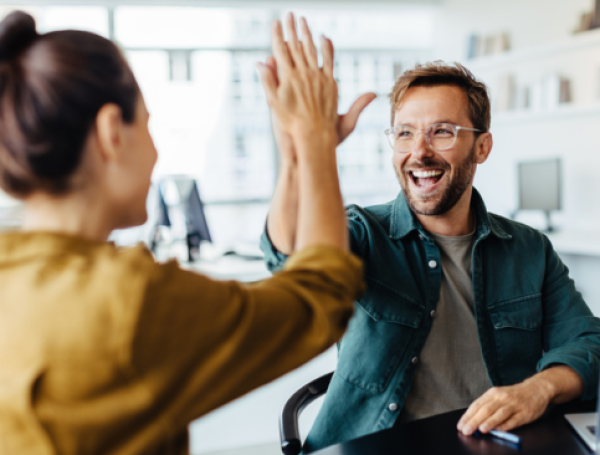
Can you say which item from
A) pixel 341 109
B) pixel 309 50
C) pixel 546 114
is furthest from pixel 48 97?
pixel 341 109

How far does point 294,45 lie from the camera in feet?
2.58

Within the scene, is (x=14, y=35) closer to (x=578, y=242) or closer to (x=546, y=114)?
(x=578, y=242)

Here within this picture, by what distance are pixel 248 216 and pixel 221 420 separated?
3760 mm

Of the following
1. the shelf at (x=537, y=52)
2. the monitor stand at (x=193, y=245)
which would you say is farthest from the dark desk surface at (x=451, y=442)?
the shelf at (x=537, y=52)

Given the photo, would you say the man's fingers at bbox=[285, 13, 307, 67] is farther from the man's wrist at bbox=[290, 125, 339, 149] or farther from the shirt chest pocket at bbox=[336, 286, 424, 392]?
the shirt chest pocket at bbox=[336, 286, 424, 392]

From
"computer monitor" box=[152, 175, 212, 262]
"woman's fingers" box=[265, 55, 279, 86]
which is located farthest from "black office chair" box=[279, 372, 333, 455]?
"computer monitor" box=[152, 175, 212, 262]

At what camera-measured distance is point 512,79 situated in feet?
16.0

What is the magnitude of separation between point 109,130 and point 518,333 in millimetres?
1177

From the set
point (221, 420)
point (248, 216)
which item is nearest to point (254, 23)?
point (248, 216)

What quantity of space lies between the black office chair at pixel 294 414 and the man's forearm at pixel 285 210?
0.41m

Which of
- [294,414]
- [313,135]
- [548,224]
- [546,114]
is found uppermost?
[546,114]

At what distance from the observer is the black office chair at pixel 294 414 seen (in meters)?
1.21

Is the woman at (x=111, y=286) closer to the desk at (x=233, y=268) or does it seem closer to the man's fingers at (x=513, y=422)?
the man's fingers at (x=513, y=422)

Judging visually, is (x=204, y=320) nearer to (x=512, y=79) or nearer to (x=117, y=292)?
(x=117, y=292)
